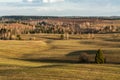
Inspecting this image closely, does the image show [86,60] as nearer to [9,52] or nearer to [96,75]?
[9,52]

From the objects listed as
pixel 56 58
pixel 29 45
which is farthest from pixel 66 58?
pixel 29 45

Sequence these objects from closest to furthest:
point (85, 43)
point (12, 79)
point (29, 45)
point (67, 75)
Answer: point (12, 79) → point (67, 75) → point (29, 45) → point (85, 43)

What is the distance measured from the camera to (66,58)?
79.6m

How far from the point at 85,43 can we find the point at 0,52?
46.7 meters

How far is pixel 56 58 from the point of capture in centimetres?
7969

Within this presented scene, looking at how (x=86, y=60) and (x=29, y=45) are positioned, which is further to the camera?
(x=29, y=45)

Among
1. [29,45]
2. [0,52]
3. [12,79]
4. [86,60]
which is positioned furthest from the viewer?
[29,45]

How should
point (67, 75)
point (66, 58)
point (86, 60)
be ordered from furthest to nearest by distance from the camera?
point (66, 58) < point (86, 60) < point (67, 75)

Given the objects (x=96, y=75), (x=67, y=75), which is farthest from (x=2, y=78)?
(x=96, y=75)

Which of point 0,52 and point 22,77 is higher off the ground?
point 22,77

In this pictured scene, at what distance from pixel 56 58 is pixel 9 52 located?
62.3ft

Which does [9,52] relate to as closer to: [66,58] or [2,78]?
[66,58]

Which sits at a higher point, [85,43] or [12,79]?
[12,79]

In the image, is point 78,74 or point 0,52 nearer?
point 78,74
